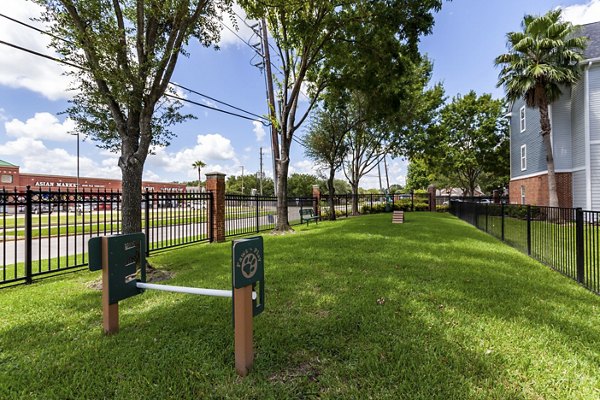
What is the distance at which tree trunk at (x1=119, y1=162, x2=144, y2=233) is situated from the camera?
527 cm

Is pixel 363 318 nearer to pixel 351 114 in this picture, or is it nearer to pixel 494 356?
pixel 494 356

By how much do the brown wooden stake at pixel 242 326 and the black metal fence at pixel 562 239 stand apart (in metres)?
4.75

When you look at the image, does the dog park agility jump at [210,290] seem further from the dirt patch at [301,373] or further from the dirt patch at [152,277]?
the dirt patch at [152,277]

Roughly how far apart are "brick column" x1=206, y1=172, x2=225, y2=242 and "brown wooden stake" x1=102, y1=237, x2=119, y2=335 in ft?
21.3

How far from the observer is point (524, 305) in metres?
3.71

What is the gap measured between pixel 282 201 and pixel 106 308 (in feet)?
28.5

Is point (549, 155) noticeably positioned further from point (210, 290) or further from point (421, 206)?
point (210, 290)

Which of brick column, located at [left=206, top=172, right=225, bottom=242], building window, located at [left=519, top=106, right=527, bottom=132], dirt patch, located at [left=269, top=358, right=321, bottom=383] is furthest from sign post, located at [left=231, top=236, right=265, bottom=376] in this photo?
building window, located at [left=519, top=106, right=527, bottom=132]

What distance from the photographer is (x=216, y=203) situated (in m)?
9.46

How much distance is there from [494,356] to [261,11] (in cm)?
999

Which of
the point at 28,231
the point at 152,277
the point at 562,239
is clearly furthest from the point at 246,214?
the point at 562,239

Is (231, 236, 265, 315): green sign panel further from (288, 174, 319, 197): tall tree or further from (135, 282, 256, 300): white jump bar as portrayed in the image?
(288, 174, 319, 197): tall tree

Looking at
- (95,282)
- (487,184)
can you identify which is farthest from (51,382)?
(487,184)

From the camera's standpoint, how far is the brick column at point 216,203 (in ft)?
31.0
